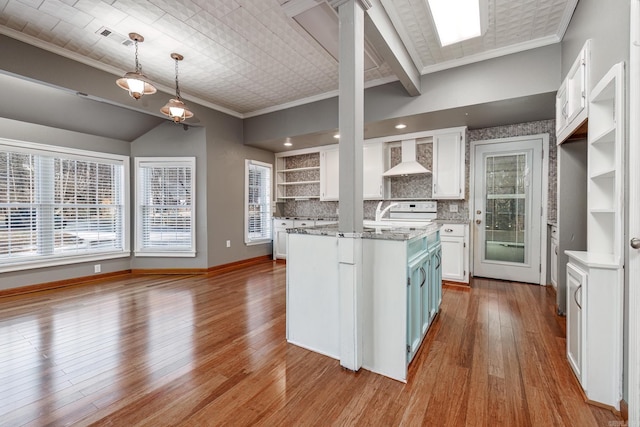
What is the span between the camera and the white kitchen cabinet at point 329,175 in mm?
5336

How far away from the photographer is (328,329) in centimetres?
210

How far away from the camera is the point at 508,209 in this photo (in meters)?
4.12

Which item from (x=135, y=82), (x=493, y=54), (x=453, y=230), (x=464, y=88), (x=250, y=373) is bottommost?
(x=250, y=373)

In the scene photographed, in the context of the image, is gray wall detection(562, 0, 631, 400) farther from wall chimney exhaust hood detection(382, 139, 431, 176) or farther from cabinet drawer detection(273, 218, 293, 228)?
cabinet drawer detection(273, 218, 293, 228)

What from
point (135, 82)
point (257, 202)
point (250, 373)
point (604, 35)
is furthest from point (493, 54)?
point (257, 202)

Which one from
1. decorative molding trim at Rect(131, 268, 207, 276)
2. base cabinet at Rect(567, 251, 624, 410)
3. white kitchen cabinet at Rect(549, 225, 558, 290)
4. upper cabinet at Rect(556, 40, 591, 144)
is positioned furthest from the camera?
decorative molding trim at Rect(131, 268, 207, 276)

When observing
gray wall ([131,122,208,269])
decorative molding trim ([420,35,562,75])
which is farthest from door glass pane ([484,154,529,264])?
gray wall ([131,122,208,269])

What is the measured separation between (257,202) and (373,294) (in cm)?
426

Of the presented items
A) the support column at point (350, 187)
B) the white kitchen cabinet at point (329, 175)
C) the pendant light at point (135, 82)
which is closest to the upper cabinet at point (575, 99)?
the support column at point (350, 187)

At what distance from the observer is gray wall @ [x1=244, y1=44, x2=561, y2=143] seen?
2898 mm

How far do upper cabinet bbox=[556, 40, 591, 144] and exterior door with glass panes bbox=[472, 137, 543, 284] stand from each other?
1326 millimetres

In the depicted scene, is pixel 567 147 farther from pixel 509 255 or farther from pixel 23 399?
pixel 23 399

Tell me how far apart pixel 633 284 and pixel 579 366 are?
2.38 feet

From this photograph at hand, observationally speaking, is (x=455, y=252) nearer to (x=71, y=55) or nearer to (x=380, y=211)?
(x=380, y=211)
